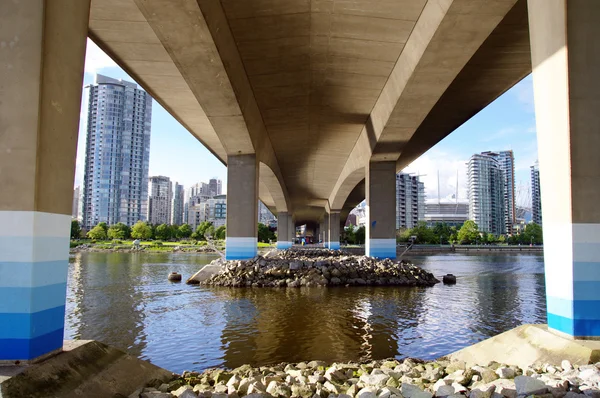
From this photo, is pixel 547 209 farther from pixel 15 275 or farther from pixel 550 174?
pixel 15 275

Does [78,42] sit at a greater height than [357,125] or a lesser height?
lesser

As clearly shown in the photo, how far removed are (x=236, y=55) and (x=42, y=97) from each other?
1193 centimetres

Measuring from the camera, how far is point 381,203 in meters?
29.5

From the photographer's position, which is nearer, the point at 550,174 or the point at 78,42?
the point at 78,42

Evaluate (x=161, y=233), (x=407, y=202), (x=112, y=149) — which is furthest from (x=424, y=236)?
(x=112, y=149)

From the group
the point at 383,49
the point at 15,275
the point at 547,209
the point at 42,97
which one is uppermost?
the point at 383,49

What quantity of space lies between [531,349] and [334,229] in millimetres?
63873

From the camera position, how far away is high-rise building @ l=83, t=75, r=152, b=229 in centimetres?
12888

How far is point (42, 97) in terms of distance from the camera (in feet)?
17.5

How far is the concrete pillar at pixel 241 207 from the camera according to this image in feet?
87.2

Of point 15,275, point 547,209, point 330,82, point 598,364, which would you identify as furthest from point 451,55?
point 15,275

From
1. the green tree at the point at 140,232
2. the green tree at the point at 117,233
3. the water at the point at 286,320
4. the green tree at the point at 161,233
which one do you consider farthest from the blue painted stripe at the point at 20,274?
the green tree at the point at 161,233

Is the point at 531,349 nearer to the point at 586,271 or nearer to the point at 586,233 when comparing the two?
the point at 586,271

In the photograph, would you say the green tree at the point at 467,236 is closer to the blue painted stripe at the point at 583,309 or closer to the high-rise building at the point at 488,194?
the high-rise building at the point at 488,194
